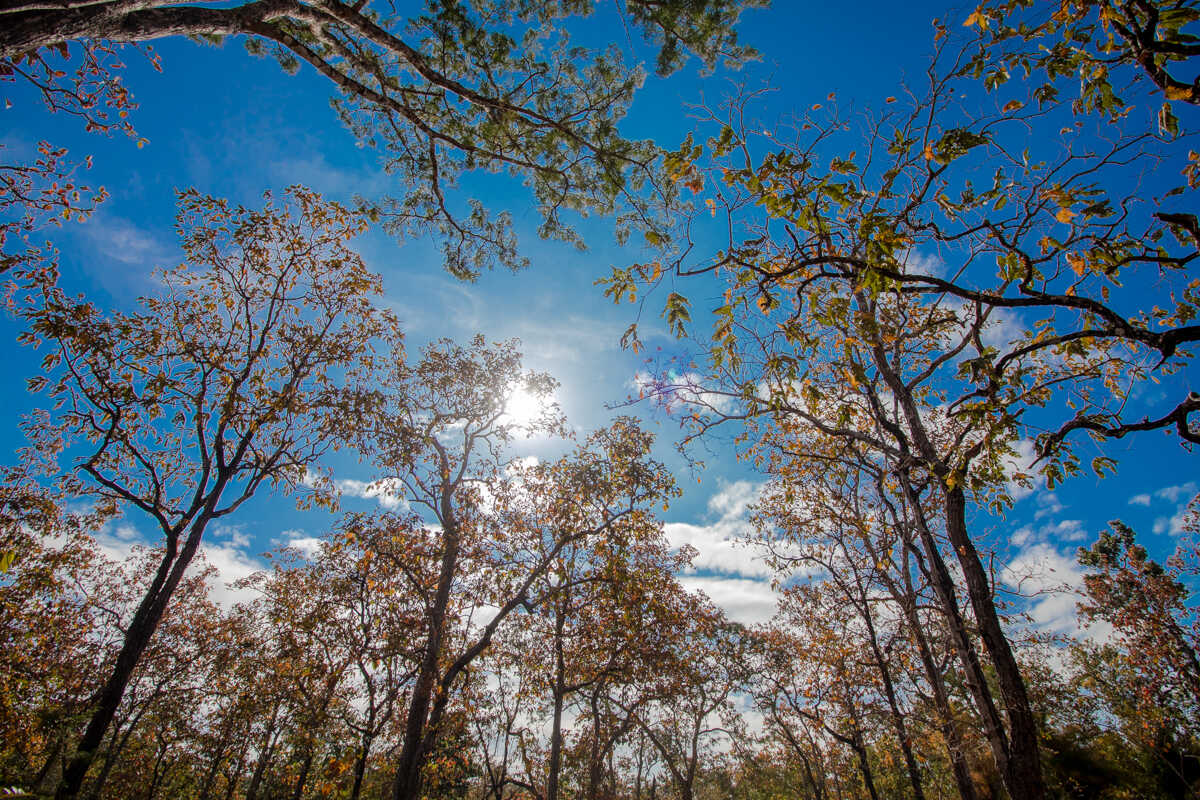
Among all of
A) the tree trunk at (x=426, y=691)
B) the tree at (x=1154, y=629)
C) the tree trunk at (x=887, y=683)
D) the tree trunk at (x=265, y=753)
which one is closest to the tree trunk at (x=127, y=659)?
the tree trunk at (x=426, y=691)

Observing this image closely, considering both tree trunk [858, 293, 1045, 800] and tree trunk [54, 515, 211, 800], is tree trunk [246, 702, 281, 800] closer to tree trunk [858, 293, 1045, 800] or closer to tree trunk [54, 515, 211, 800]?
tree trunk [54, 515, 211, 800]

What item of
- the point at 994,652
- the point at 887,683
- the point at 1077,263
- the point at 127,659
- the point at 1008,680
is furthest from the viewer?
the point at 887,683

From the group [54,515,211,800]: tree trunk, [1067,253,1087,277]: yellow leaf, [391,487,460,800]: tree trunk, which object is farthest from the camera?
[391,487,460,800]: tree trunk

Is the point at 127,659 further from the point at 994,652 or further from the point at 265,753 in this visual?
the point at 265,753

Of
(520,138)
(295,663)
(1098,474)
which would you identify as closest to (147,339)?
(520,138)

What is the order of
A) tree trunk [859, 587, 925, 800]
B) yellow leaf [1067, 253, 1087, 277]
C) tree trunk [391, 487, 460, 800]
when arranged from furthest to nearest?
1. tree trunk [859, 587, 925, 800]
2. tree trunk [391, 487, 460, 800]
3. yellow leaf [1067, 253, 1087, 277]

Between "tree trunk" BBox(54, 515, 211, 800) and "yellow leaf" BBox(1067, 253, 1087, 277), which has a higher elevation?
"yellow leaf" BBox(1067, 253, 1087, 277)

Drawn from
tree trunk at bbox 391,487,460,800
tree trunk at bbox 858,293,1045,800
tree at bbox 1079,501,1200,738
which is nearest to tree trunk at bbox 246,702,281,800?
tree trunk at bbox 391,487,460,800

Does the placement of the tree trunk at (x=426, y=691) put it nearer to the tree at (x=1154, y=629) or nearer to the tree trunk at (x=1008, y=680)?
the tree trunk at (x=1008, y=680)

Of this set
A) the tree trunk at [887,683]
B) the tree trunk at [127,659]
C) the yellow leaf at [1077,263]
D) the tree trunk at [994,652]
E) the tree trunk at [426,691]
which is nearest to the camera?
the yellow leaf at [1077,263]

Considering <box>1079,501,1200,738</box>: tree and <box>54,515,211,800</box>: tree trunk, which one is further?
<box>1079,501,1200,738</box>: tree

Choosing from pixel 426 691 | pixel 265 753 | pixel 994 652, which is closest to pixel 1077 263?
pixel 994 652

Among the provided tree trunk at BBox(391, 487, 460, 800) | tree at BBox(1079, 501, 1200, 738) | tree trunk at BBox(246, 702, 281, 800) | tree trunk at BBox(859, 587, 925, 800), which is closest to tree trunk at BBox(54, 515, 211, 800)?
tree trunk at BBox(391, 487, 460, 800)

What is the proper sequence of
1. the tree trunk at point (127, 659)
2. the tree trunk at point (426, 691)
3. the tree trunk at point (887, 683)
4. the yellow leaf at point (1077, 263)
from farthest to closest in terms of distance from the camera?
the tree trunk at point (887, 683) < the tree trunk at point (426, 691) < the tree trunk at point (127, 659) < the yellow leaf at point (1077, 263)
